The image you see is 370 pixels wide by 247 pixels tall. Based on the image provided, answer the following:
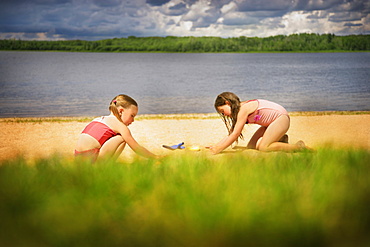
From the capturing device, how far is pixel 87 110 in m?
19.6

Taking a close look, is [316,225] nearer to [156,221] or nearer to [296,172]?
[296,172]

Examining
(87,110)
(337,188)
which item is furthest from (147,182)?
(87,110)

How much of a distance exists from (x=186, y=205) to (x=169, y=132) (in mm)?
7531

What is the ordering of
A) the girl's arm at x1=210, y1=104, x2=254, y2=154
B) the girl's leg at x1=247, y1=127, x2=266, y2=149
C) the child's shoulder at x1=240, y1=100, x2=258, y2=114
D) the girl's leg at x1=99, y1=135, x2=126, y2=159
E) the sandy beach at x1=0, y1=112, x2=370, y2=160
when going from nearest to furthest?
the girl's leg at x1=99, y1=135, x2=126, y2=159
the girl's arm at x1=210, y1=104, x2=254, y2=154
the child's shoulder at x1=240, y1=100, x2=258, y2=114
the girl's leg at x1=247, y1=127, x2=266, y2=149
the sandy beach at x1=0, y1=112, x2=370, y2=160

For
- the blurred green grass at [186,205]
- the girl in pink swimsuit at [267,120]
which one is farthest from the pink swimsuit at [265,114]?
the blurred green grass at [186,205]

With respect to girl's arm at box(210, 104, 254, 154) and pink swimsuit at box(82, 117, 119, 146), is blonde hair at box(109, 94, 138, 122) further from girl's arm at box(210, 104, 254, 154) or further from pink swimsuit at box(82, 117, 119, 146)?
girl's arm at box(210, 104, 254, 154)

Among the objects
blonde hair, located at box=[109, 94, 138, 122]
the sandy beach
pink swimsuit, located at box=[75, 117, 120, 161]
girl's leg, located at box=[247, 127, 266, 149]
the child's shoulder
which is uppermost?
blonde hair, located at box=[109, 94, 138, 122]

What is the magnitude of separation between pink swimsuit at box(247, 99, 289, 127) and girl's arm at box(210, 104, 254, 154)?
0.54ft

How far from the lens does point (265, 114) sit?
6.30m

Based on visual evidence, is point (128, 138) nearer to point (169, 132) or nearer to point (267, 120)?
point (267, 120)

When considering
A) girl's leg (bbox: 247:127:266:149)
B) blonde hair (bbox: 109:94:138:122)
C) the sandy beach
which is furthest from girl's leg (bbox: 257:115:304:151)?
blonde hair (bbox: 109:94:138:122)

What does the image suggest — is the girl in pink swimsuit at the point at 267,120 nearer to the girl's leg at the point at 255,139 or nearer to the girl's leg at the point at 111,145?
the girl's leg at the point at 255,139

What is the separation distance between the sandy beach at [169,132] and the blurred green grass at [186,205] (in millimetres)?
4889

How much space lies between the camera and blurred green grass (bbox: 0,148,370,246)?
2377mm
